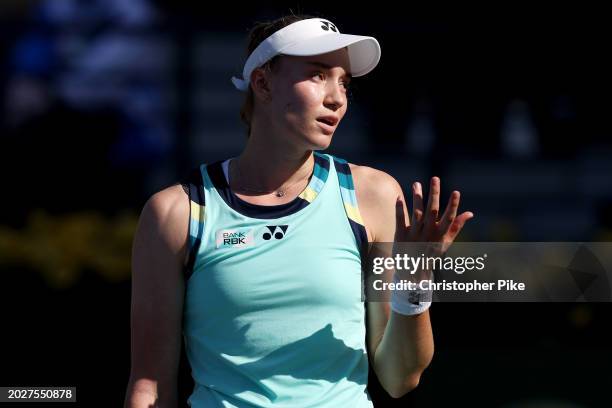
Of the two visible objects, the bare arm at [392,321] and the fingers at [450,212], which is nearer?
the fingers at [450,212]

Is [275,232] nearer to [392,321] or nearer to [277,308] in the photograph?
[277,308]

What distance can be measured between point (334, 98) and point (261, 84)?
0.27m

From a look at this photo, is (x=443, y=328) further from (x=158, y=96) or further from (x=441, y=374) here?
(x=158, y=96)

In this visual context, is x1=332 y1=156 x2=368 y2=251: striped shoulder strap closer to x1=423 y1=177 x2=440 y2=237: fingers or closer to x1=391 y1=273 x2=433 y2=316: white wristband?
x1=391 y1=273 x2=433 y2=316: white wristband

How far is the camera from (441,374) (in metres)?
5.32

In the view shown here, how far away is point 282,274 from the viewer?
Result: 2871 millimetres

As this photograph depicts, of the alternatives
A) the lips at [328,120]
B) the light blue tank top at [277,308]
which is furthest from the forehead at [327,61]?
the light blue tank top at [277,308]

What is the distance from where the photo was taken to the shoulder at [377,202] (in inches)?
117

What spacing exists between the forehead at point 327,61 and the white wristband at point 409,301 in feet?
1.94

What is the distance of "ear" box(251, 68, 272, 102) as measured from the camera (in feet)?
10.0

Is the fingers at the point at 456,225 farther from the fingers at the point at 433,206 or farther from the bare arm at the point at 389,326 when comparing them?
the bare arm at the point at 389,326

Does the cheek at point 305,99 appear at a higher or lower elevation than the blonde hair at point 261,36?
lower

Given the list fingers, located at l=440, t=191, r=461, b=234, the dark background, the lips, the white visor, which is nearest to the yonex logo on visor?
the white visor

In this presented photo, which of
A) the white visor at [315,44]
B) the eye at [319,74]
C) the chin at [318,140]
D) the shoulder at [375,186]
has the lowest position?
the shoulder at [375,186]
